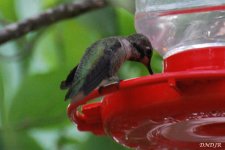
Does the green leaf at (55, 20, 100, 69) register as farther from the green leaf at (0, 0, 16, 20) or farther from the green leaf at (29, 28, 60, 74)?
the green leaf at (0, 0, 16, 20)

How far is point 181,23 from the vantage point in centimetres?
248

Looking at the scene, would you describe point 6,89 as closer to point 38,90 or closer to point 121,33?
point 38,90

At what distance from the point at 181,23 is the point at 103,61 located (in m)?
0.60

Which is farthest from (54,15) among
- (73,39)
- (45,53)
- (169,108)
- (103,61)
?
(169,108)

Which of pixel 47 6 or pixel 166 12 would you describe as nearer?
pixel 166 12

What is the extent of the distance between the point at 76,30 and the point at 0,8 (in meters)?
0.36

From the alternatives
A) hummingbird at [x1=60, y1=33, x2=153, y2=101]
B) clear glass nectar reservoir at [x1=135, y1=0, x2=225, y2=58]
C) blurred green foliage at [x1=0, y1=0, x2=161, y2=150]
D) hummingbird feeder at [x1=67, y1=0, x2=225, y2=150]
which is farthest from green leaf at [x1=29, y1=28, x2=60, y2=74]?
hummingbird at [x1=60, y1=33, x2=153, y2=101]

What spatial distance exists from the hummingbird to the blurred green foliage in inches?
28.8

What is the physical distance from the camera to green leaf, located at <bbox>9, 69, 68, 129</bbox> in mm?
2873

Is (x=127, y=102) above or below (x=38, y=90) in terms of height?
above

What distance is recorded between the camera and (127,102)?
1.86 m

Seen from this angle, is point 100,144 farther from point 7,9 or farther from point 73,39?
point 7,9

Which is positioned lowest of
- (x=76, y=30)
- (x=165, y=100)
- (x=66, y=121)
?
(x=66, y=121)

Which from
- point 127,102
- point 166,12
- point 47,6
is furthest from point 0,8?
point 127,102
